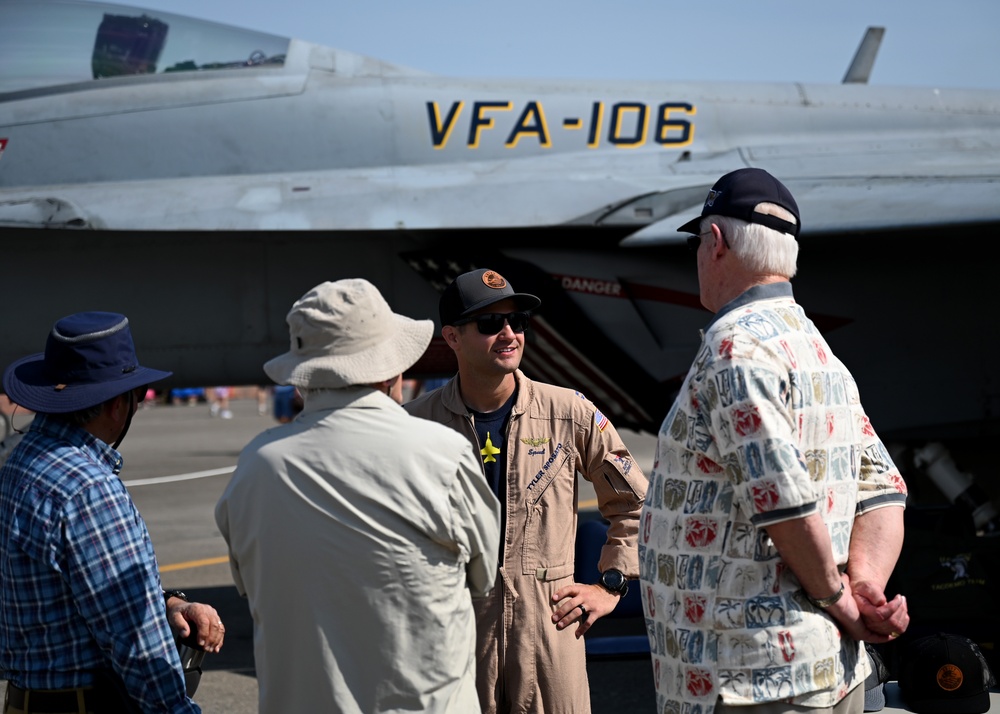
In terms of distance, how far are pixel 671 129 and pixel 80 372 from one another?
562 cm

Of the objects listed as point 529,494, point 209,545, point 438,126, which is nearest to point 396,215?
point 438,126

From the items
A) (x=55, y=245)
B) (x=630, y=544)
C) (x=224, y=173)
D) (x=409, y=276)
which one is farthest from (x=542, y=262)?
(x=630, y=544)

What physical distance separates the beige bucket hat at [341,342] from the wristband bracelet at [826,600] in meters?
0.99

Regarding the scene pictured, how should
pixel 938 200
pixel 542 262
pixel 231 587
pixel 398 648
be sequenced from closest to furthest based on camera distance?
pixel 398 648 < pixel 938 200 < pixel 542 262 < pixel 231 587

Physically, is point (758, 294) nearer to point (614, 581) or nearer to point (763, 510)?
point (763, 510)

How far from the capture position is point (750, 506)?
202 cm

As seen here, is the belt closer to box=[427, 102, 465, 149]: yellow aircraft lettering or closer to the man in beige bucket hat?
the man in beige bucket hat

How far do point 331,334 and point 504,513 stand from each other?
3.37 ft

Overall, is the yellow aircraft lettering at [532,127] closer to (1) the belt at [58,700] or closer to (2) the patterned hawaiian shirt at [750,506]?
(2) the patterned hawaiian shirt at [750,506]

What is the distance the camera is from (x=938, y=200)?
6.10m

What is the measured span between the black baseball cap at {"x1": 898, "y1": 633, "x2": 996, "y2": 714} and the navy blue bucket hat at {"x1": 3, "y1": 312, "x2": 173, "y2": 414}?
2775 mm

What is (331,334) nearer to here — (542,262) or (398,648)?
(398,648)

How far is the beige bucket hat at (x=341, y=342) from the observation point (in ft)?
6.95

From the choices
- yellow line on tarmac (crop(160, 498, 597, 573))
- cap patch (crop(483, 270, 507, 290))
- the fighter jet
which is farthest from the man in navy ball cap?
yellow line on tarmac (crop(160, 498, 597, 573))
